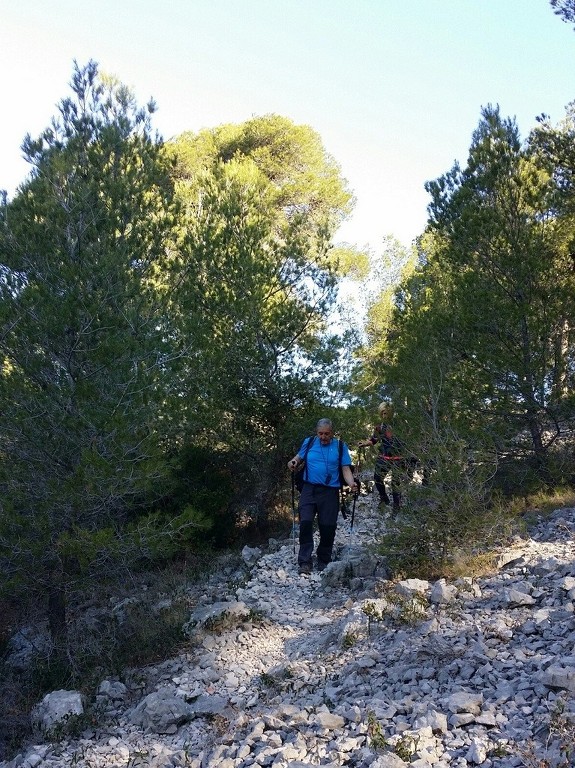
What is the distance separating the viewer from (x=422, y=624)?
607 cm

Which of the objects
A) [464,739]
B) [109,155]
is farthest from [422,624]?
[109,155]

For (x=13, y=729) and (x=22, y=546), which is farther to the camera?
(x=22, y=546)

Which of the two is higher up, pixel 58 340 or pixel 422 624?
pixel 58 340

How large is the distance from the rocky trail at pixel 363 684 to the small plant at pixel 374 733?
13mm

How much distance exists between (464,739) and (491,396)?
7617 millimetres

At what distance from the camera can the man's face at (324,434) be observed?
28.6 ft

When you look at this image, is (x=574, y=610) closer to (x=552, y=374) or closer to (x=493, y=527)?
(x=493, y=527)

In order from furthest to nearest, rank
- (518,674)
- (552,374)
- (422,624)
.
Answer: (552,374), (422,624), (518,674)

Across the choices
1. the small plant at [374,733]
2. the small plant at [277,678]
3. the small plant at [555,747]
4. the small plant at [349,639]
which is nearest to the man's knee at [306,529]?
the small plant at [349,639]

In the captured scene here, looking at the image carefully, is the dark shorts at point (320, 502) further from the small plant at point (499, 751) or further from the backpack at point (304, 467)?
the small plant at point (499, 751)

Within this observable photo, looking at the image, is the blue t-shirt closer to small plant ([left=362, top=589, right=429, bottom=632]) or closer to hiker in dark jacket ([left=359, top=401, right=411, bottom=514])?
hiker in dark jacket ([left=359, top=401, right=411, bottom=514])

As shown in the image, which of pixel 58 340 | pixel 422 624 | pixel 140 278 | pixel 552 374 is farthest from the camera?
pixel 552 374

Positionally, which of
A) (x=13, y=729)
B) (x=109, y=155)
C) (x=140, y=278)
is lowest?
(x=13, y=729)

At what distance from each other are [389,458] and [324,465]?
1168 millimetres
